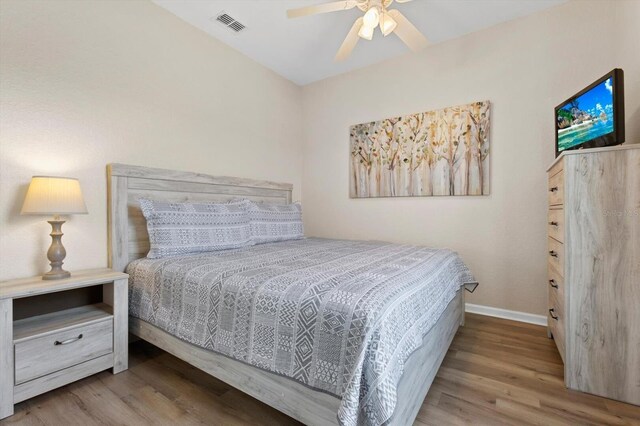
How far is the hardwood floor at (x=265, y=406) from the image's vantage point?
1.39 metres

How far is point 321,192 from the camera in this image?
3.90 meters

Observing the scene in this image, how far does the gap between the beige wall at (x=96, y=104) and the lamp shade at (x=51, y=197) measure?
237 mm

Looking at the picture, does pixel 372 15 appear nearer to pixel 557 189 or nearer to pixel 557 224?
pixel 557 189

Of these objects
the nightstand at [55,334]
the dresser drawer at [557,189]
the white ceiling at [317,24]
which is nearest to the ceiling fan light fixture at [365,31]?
the white ceiling at [317,24]

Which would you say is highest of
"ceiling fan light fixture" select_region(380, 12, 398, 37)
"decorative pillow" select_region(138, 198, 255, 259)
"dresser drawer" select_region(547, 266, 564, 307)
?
"ceiling fan light fixture" select_region(380, 12, 398, 37)

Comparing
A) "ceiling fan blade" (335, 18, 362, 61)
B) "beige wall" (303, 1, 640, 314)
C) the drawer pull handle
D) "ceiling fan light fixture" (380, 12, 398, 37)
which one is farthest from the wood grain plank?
the drawer pull handle

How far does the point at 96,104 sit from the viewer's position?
2.11m

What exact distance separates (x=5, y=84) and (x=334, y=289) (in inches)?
90.6

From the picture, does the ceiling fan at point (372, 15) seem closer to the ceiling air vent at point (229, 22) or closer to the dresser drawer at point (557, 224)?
the ceiling air vent at point (229, 22)

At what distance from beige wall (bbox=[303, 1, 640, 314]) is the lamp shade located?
2716 mm

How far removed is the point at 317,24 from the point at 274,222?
1924 millimetres

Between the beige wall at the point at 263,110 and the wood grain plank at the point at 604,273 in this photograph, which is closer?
the wood grain plank at the point at 604,273

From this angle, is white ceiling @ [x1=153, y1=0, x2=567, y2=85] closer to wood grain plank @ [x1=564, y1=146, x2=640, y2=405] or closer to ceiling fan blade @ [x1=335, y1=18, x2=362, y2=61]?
ceiling fan blade @ [x1=335, y1=18, x2=362, y2=61]

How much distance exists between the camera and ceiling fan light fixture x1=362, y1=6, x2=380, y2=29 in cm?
198
